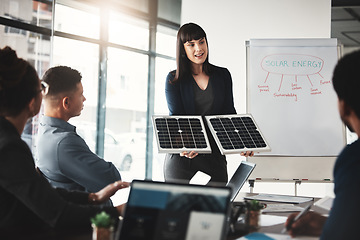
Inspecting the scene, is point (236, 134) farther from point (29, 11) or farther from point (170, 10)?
point (170, 10)

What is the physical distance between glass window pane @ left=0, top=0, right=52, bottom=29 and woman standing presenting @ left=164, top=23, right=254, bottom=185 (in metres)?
2.42

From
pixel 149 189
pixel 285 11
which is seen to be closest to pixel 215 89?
pixel 149 189

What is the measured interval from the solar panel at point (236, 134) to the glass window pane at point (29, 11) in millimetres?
2944

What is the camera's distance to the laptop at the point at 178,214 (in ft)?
3.28

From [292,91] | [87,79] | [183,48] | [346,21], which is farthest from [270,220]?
[346,21]

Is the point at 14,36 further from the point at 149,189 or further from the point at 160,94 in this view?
the point at 149,189

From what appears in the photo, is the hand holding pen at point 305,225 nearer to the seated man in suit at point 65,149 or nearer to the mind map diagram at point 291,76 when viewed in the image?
the seated man in suit at point 65,149

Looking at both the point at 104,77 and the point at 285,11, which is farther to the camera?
the point at 104,77

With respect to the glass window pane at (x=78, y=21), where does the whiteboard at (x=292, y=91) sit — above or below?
below

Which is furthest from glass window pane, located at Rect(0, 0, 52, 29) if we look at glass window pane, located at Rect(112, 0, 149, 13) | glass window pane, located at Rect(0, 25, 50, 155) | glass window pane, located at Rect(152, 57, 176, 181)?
glass window pane, located at Rect(152, 57, 176, 181)

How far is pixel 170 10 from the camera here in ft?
21.7

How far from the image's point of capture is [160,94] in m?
6.84

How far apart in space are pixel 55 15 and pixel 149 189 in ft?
14.9

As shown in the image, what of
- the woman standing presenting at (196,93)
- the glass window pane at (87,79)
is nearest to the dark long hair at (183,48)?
the woman standing presenting at (196,93)
